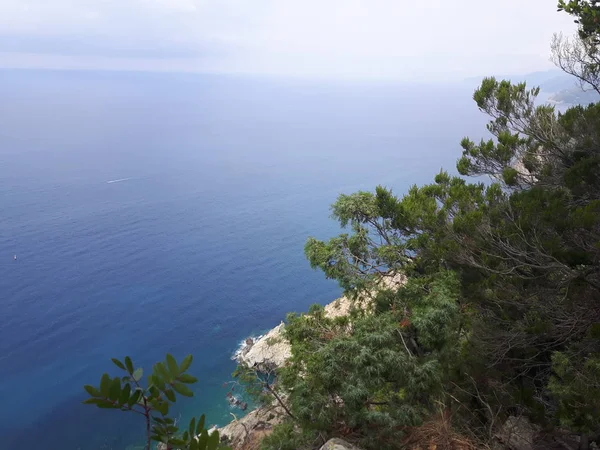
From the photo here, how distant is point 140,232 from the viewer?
39.4m

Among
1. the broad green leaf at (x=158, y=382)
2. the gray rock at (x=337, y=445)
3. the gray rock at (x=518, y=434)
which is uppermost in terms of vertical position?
the broad green leaf at (x=158, y=382)

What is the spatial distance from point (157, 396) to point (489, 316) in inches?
255

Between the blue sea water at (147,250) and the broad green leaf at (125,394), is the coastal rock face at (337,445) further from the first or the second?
the blue sea water at (147,250)

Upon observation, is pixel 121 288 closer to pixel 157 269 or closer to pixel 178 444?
pixel 157 269

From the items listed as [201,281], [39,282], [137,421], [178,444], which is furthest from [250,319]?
[178,444]

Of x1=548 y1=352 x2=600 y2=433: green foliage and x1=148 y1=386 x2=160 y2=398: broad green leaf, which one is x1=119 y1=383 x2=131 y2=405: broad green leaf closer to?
x1=148 y1=386 x2=160 y2=398: broad green leaf

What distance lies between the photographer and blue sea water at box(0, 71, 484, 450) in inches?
886

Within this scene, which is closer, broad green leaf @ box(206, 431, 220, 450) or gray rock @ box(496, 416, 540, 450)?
broad green leaf @ box(206, 431, 220, 450)

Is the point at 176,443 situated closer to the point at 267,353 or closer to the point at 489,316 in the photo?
the point at 489,316

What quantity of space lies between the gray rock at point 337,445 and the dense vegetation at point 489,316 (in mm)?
248

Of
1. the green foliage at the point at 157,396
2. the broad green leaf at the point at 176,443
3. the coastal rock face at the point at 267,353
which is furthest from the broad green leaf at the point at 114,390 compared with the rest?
the coastal rock face at the point at 267,353

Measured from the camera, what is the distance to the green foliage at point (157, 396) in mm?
1136

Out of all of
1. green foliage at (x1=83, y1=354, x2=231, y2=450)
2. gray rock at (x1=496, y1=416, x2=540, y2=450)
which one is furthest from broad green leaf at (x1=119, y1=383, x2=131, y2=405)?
gray rock at (x1=496, y1=416, x2=540, y2=450)

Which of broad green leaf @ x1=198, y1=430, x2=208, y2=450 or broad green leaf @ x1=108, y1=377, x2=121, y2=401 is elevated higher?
broad green leaf @ x1=108, y1=377, x2=121, y2=401
